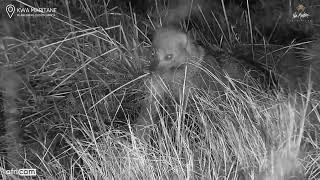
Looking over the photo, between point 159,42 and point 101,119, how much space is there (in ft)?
1.59

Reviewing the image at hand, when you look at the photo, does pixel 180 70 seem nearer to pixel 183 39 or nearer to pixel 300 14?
pixel 183 39

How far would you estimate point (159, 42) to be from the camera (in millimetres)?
2869

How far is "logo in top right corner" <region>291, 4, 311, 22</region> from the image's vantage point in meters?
2.86

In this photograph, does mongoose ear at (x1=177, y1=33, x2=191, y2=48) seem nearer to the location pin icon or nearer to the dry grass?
the dry grass

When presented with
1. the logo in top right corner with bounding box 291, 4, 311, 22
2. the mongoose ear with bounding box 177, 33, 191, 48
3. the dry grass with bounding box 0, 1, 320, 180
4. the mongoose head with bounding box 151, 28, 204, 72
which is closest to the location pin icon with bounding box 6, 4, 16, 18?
the dry grass with bounding box 0, 1, 320, 180

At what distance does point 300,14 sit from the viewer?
9.43 ft

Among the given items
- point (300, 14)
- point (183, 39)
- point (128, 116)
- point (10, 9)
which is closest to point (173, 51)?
point (183, 39)

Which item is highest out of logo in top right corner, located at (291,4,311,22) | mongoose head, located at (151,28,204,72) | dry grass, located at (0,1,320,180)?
logo in top right corner, located at (291,4,311,22)

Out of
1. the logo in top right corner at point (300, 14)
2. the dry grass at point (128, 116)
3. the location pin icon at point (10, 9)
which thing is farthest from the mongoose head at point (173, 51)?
the location pin icon at point (10, 9)

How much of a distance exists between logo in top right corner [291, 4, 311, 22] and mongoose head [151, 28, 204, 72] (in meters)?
0.48

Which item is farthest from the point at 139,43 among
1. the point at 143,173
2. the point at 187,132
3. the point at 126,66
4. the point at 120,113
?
the point at 143,173

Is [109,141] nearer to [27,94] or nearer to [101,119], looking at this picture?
[101,119]

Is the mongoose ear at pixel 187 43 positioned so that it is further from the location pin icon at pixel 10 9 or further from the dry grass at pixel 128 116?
the location pin icon at pixel 10 9

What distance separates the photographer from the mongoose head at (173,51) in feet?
9.11
